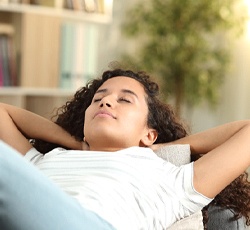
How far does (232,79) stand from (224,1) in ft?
2.09

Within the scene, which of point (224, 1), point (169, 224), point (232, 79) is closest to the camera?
point (169, 224)

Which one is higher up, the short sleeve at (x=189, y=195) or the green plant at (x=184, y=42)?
the green plant at (x=184, y=42)

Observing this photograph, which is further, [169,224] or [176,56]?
[176,56]

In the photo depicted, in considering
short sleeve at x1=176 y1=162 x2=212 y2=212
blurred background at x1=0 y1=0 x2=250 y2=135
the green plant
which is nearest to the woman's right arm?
short sleeve at x1=176 y1=162 x2=212 y2=212

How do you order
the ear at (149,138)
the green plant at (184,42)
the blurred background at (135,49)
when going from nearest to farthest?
the ear at (149,138)
the blurred background at (135,49)
the green plant at (184,42)

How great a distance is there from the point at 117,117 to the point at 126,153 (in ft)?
0.43

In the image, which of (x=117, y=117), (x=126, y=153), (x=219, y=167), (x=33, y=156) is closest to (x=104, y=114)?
A: (x=117, y=117)

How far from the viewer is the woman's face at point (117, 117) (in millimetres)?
2221

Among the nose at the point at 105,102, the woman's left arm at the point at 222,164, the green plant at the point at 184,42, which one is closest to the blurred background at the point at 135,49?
the green plant at the point at 184,42

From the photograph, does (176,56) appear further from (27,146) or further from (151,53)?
(27,146)

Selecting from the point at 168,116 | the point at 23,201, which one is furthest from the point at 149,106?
the point at 23,201

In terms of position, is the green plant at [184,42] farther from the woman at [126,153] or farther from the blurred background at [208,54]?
the woman at [126,153]

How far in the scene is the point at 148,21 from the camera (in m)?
5.10

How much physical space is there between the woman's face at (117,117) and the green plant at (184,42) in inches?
103
